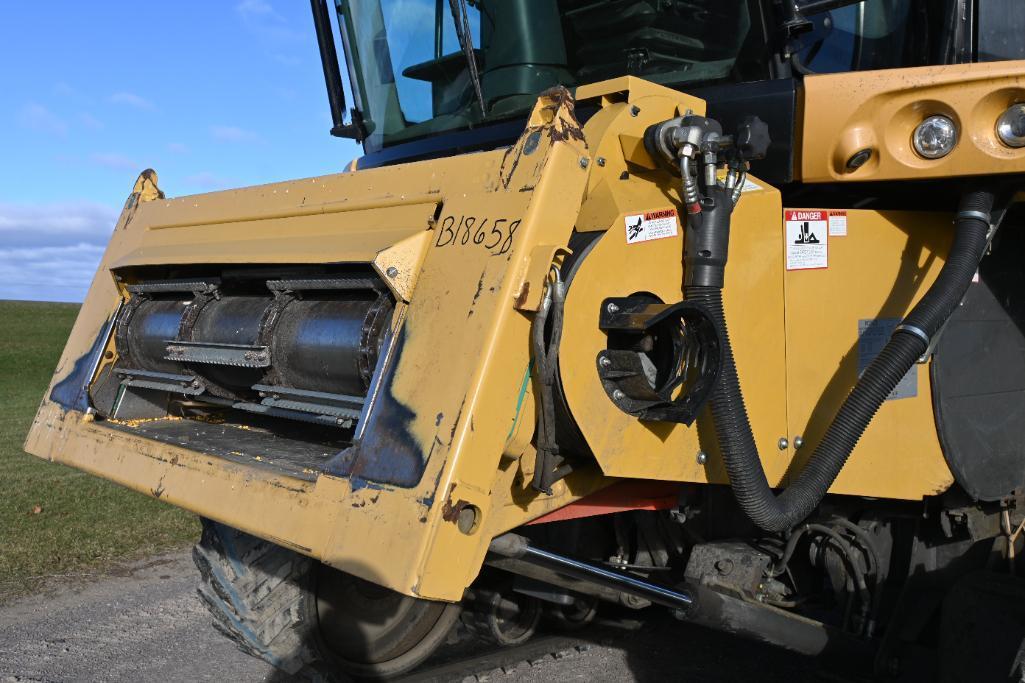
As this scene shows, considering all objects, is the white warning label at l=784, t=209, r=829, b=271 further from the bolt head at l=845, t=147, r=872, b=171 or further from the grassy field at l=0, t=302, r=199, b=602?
the grassy field at l=0, t=302, r=199, b=602

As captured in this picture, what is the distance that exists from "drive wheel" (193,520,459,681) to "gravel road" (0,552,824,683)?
0.38 meters

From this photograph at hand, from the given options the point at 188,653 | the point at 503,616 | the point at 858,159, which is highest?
the point at 858,159

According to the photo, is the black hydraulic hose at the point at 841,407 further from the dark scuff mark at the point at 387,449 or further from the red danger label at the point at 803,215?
the dark scuff mark at the point at 387,449

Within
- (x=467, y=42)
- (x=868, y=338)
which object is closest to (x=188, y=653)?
(x=467, y=42)

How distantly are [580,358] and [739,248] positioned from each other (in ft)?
1.92

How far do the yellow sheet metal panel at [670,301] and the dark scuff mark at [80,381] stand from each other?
5.88ft

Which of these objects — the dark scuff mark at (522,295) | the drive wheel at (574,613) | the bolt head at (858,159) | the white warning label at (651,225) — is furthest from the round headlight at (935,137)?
the drive wheel at (574,613)

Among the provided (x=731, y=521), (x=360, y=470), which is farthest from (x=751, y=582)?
(x=360, y=470)

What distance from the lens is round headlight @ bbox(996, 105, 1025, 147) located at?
236 cm

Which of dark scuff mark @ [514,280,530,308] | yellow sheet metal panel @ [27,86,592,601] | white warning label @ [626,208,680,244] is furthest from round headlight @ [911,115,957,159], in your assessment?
dark scuff mark @ [514,280,530,308]

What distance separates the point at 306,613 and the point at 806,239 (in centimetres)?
193

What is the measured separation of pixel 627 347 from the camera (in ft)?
7.62

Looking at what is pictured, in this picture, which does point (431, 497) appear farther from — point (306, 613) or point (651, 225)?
point (306, 613)

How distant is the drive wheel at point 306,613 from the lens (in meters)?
3.03
